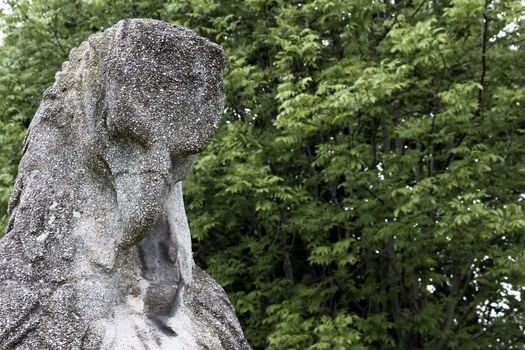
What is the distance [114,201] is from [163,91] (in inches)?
21.2

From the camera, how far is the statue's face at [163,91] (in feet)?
12.7

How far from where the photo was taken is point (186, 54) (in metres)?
3.94

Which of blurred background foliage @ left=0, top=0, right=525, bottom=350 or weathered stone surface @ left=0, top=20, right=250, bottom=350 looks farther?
blurred background foliage @ left=0, top=0, right=525, bottom=350

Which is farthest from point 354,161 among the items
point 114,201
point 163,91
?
point 163,91

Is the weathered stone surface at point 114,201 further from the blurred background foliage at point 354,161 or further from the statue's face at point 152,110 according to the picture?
the blurred background foliage at point 354,161

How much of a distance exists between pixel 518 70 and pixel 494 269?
236cm

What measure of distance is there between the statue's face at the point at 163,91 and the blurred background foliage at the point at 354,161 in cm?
566

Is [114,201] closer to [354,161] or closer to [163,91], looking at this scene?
[163,91]

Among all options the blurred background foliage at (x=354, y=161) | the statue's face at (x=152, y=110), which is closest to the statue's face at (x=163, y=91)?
the statue's face at (x=152, y=110)

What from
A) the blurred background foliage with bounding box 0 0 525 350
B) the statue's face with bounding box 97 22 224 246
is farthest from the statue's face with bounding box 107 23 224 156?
the blurred background foliage with bounding box 0 0 525 350

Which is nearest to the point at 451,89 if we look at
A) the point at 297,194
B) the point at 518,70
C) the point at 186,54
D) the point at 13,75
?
the point at 518,70

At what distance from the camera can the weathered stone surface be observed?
152 inches

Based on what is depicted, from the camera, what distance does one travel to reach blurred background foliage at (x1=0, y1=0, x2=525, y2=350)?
9.97m

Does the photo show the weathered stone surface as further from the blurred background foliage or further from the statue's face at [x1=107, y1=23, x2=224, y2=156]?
the blurred background foliage
